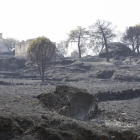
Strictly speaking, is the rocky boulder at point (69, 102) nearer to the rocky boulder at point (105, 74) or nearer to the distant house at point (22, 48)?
the rocky boulder at point (105, 74)

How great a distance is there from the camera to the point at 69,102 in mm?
11445

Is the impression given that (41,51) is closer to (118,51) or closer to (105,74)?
(105,74)

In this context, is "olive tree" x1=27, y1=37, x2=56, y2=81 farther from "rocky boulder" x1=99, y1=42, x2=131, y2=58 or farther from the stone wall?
the stone wall

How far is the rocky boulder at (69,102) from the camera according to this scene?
37.1ft

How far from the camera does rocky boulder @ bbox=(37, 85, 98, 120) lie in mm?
11305

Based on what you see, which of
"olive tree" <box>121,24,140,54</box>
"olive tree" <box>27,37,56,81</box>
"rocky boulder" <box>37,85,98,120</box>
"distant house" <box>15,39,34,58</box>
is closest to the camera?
"rocky boulder" <box>37,85,98,120</box>

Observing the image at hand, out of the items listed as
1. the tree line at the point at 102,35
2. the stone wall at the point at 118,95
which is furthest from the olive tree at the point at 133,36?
the stone wall at the point at 118,95

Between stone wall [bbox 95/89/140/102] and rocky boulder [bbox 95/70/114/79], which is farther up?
rocky boulder [bbox 95/70/114/79]

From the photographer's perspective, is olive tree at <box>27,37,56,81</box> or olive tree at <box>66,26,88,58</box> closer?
olive tree at <box>27,37,56,81</box>

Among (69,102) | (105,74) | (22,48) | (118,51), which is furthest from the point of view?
(22,48)

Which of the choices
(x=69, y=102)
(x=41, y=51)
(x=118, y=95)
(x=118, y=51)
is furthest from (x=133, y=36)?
(x=69, y=102)

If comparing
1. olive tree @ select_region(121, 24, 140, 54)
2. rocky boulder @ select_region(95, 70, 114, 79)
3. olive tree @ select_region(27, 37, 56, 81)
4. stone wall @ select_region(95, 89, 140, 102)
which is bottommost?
stone wall @ select_region(95, 89, 140, 102)

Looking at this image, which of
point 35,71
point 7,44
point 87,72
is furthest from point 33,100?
point 7,44

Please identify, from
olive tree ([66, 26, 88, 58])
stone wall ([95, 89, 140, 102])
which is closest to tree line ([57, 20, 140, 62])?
olive tree ([66, 26, 88, 58])
